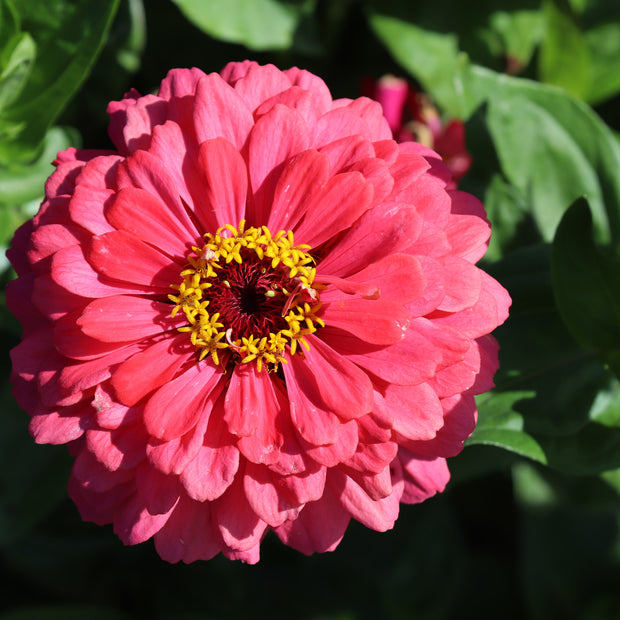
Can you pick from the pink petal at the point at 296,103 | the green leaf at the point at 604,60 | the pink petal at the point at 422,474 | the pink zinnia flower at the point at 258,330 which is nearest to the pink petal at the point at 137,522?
the pink zinnia flower at the point at 258,330

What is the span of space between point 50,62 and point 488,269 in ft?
2.88

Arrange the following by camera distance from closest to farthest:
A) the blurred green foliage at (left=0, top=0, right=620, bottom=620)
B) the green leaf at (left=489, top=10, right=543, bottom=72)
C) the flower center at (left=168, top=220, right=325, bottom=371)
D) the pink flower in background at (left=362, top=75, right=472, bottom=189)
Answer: the flower center at (left=168, top=220, right=325, bottom=371) → the blurred green foliage at (left=0, top=0, right=620, bottom=620) → the pink flower in background at (left=362, top=75, right=472, bottom=189) → the green leaf at (left=489, top=10, right=543, bottom=72)

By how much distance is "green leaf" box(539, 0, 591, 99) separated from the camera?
1.45 meters

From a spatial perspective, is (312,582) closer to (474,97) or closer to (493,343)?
(493,343)

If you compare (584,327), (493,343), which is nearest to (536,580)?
(584,327)

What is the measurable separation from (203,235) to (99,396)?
27 centimetres

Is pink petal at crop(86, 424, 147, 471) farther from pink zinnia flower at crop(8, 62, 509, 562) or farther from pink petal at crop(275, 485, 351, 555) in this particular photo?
pink petal at crop(275, 485, 351, 555)

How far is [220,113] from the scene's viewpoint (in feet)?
3.14

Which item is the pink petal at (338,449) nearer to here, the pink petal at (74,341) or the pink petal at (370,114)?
the pink petal at (74,341)

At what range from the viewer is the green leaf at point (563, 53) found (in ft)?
4.75

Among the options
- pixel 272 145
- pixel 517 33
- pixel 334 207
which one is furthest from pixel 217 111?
pixel 517 33

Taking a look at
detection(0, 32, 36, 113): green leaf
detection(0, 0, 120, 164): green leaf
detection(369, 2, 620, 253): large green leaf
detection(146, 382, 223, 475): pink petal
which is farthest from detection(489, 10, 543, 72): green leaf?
detection(146, 382, 223, 475): pink petal

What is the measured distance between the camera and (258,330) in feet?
3.45

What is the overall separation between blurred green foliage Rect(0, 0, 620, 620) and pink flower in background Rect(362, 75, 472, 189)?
5cm
